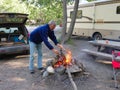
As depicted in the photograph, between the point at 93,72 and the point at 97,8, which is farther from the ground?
the point at 97,8

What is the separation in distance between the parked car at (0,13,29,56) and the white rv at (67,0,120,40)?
19.5 feet

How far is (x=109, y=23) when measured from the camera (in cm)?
1420

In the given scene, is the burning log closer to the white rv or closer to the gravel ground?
the gravel ground

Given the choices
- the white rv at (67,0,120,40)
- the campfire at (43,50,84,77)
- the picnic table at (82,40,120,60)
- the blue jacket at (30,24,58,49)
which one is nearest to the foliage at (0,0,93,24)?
the white rv at (67,0,120,40)

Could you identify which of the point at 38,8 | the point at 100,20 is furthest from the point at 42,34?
the point at 38,8

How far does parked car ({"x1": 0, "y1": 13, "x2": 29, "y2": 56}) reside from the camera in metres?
9.12

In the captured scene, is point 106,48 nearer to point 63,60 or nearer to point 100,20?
point 63,60

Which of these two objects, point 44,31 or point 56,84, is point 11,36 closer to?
point 44,31

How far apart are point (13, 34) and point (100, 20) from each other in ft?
22.3

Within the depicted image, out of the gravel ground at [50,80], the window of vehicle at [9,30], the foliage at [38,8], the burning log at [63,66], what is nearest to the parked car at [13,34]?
the window of vehicle at [9,30]

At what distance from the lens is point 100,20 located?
14.9 meters

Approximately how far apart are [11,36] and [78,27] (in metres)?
8.29

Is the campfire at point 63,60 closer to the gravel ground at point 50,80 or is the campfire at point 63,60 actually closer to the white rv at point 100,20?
the gravel ground at point 50,80

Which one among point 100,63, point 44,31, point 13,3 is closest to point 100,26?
point 100,63
